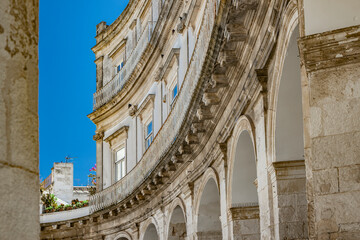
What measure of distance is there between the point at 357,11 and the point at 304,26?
0.49 m

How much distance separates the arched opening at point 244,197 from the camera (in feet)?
40.1

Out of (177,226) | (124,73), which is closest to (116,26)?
(124,73)

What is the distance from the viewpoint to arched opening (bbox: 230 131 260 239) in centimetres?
1222

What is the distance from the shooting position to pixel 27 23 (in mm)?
2637

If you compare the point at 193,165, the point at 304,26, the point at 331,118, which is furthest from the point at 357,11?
the point at 193,165

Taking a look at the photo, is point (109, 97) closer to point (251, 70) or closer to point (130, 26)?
point (130, 26)

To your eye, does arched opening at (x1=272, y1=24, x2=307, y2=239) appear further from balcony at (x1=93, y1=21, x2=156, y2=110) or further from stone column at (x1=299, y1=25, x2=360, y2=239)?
balcony at (x1=93, y1=21, x2=156, y2=110)

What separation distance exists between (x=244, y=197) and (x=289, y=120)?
3610mm

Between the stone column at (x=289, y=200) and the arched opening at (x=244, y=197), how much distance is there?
2.90 m

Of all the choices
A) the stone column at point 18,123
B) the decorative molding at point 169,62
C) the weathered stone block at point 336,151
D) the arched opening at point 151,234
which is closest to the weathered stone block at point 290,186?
the weathered stone block at point 336,151

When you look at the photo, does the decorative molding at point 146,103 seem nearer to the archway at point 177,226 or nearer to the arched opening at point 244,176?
the archway at point 177,226

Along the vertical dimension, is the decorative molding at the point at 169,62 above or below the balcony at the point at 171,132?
above

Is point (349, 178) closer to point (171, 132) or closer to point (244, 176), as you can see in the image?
point (244, 176)

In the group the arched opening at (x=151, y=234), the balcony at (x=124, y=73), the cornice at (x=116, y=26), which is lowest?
the arched opening at (x=151, y=234)
